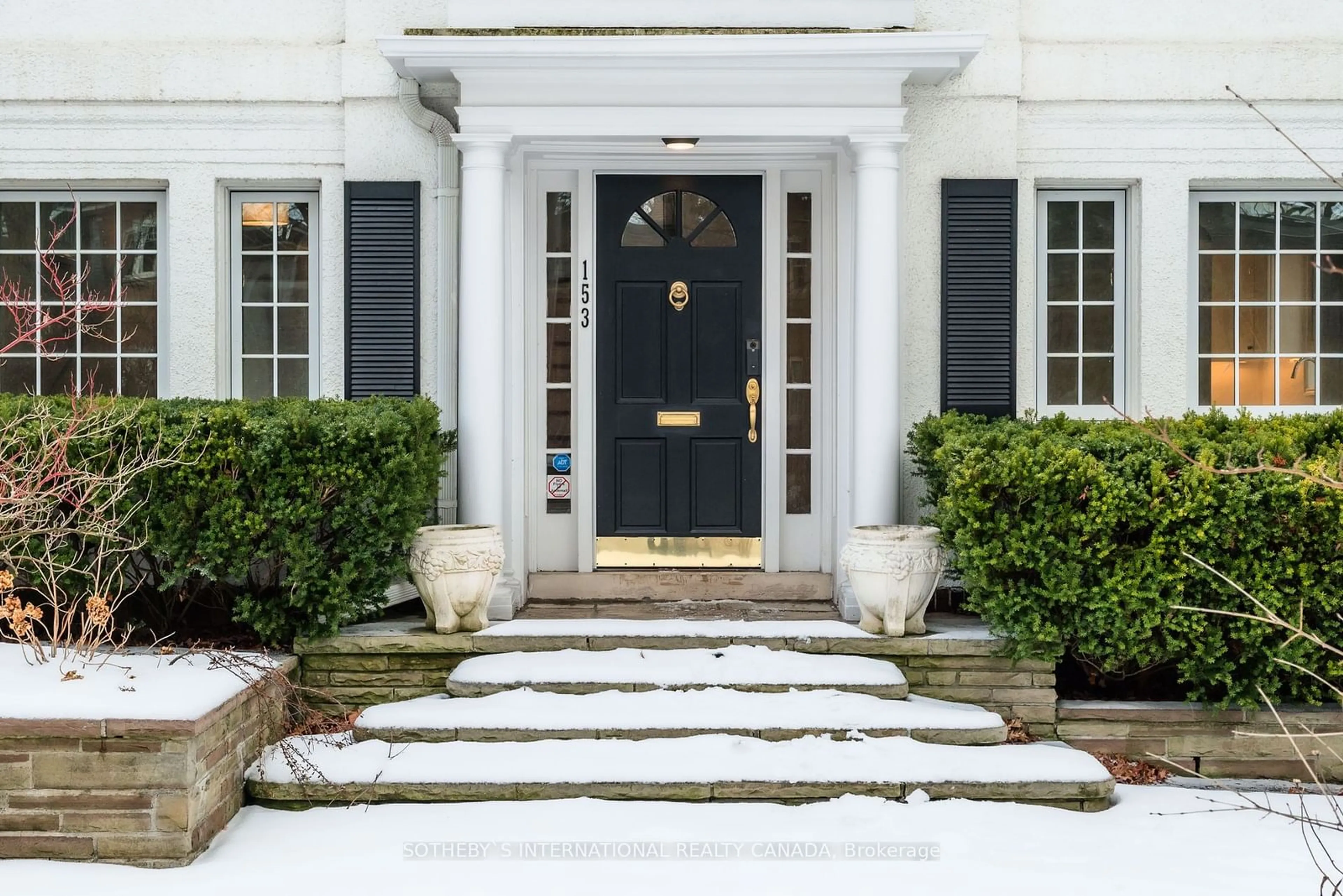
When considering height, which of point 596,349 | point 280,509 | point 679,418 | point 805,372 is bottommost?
point 280,509

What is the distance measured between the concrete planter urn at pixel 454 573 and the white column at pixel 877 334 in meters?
1.97

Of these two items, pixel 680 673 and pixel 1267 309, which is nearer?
pixel 680 673

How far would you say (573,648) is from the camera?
18.2 feet

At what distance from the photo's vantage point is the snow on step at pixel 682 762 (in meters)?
4.51

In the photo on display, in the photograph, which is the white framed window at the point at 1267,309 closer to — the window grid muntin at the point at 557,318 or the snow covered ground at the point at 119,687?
the window grid muntin at the point at 557,318

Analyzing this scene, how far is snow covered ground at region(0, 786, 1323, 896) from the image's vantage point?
153 inches

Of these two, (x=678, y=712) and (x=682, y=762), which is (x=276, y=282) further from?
(x=682, y=762)

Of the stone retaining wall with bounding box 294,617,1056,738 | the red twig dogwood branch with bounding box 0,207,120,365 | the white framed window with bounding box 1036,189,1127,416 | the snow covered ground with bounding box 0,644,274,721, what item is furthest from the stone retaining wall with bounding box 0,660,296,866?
the white framed window with bounding box 1036,189,1127,416

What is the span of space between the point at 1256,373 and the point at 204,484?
5.83 metres

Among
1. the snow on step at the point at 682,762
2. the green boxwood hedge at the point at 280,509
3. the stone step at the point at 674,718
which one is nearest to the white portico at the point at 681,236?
the green boxwood hedge at the point at 280,509

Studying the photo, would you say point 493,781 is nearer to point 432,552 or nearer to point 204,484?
point 432,552

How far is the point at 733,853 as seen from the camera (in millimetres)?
4125

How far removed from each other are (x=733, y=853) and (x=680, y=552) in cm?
273

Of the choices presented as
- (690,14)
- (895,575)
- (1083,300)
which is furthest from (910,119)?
(895,575)
